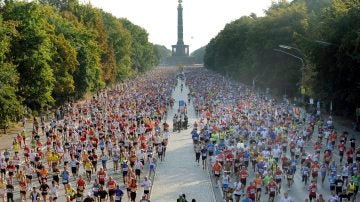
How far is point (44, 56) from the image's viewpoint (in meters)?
44.4

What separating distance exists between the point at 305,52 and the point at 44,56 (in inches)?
888

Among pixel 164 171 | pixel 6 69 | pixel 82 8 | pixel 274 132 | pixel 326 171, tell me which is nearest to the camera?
pixel 326 171

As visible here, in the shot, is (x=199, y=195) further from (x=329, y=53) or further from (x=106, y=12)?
(x=106, y=12)

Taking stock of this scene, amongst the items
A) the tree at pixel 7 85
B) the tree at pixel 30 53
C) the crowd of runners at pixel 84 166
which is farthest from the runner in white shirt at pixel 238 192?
the tree at pixel 30 53

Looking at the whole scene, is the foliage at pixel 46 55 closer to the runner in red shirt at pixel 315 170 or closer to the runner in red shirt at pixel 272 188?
the runner in red shirt at pixel 315 170

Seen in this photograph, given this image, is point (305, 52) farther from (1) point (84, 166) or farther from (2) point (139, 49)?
(2) point (139, 49)

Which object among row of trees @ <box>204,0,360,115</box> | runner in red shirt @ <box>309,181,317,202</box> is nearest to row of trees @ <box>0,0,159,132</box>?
row of trees @ <box>204,0,360,115</box>

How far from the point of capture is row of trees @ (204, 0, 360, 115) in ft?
133

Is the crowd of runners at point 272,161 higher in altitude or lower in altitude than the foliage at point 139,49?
lower

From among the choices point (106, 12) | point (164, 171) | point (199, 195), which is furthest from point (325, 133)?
point (106, 12)

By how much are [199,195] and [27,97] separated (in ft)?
84.5

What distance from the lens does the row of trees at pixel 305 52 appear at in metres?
40.6

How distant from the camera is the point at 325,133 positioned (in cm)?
3462

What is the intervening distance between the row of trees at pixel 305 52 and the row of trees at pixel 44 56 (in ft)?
70.6
